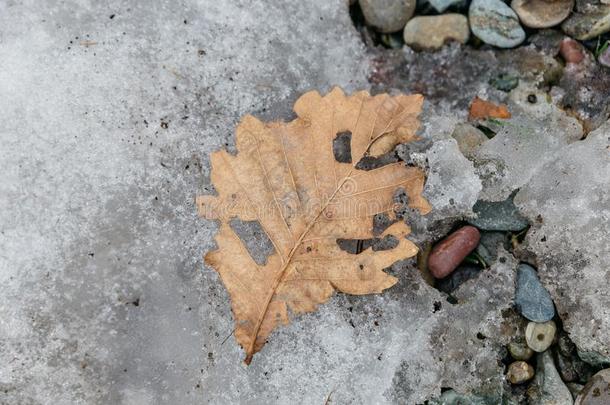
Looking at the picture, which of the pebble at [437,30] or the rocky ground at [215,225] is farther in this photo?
the pebble at [437,30]

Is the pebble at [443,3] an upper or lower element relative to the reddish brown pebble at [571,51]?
upper

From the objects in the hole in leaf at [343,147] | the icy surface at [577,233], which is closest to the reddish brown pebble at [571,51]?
the icy surface at [577,233]

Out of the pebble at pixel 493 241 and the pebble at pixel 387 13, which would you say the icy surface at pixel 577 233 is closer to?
the pebble at pixel 493 241

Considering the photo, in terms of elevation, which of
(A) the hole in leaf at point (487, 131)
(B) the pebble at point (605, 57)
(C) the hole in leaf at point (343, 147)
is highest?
(C) the hole in leaf at point (343, 147)

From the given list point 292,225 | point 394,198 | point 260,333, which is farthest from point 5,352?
point 394,198

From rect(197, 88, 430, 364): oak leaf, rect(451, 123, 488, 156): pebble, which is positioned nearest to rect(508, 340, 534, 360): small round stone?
rect(197, 88, 430, 364): oak leaf

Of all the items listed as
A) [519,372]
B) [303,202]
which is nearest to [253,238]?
[303,202]

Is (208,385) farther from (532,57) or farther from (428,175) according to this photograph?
(532,57)

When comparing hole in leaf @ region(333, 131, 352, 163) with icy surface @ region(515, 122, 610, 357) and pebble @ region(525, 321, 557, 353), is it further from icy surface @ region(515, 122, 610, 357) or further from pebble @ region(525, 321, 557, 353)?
pebble @ region(525, 321, 557, 353)

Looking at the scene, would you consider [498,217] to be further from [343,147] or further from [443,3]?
[443,3]
